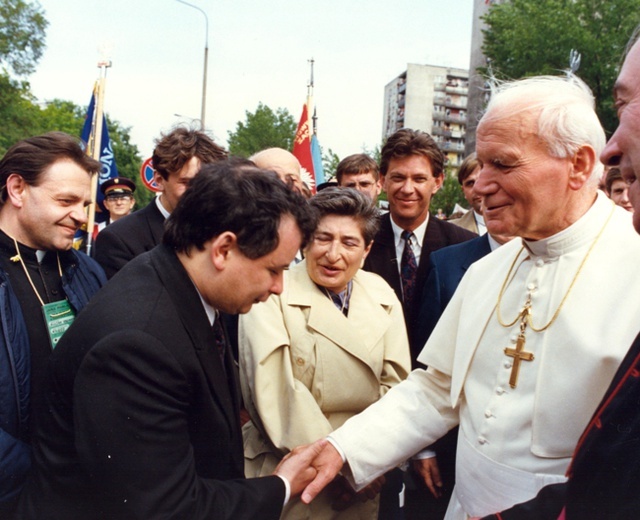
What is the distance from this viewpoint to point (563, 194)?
7.51 feet

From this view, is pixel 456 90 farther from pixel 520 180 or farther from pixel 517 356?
pixel 517 356

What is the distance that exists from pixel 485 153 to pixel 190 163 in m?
2.29

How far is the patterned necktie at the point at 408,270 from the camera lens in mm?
3992

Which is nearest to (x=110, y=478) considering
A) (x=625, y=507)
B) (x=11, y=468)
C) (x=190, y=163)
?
(x=11, y=468)

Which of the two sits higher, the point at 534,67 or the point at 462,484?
the point at 534,67

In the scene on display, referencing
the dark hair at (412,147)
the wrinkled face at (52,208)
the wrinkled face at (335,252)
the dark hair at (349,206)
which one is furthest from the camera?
the dark hair at (412,147)

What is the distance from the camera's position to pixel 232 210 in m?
1.99

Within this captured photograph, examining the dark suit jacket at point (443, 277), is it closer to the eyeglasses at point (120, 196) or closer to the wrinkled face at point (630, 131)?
the wrinkled face at point (630, 131)

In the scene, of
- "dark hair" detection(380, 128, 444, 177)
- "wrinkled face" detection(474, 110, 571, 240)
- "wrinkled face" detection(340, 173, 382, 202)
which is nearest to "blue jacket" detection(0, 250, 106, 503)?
"wrinkled face" detection(474, 110, 571, 240)

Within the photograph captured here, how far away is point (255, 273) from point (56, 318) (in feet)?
4.06

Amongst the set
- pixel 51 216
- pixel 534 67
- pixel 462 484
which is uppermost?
pixel 534 67

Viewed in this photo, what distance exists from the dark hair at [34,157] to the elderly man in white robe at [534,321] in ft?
6.02

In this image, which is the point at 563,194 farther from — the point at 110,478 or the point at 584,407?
the point at 110,478

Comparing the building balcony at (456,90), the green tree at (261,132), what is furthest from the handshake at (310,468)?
the building balcony at (456,90)
